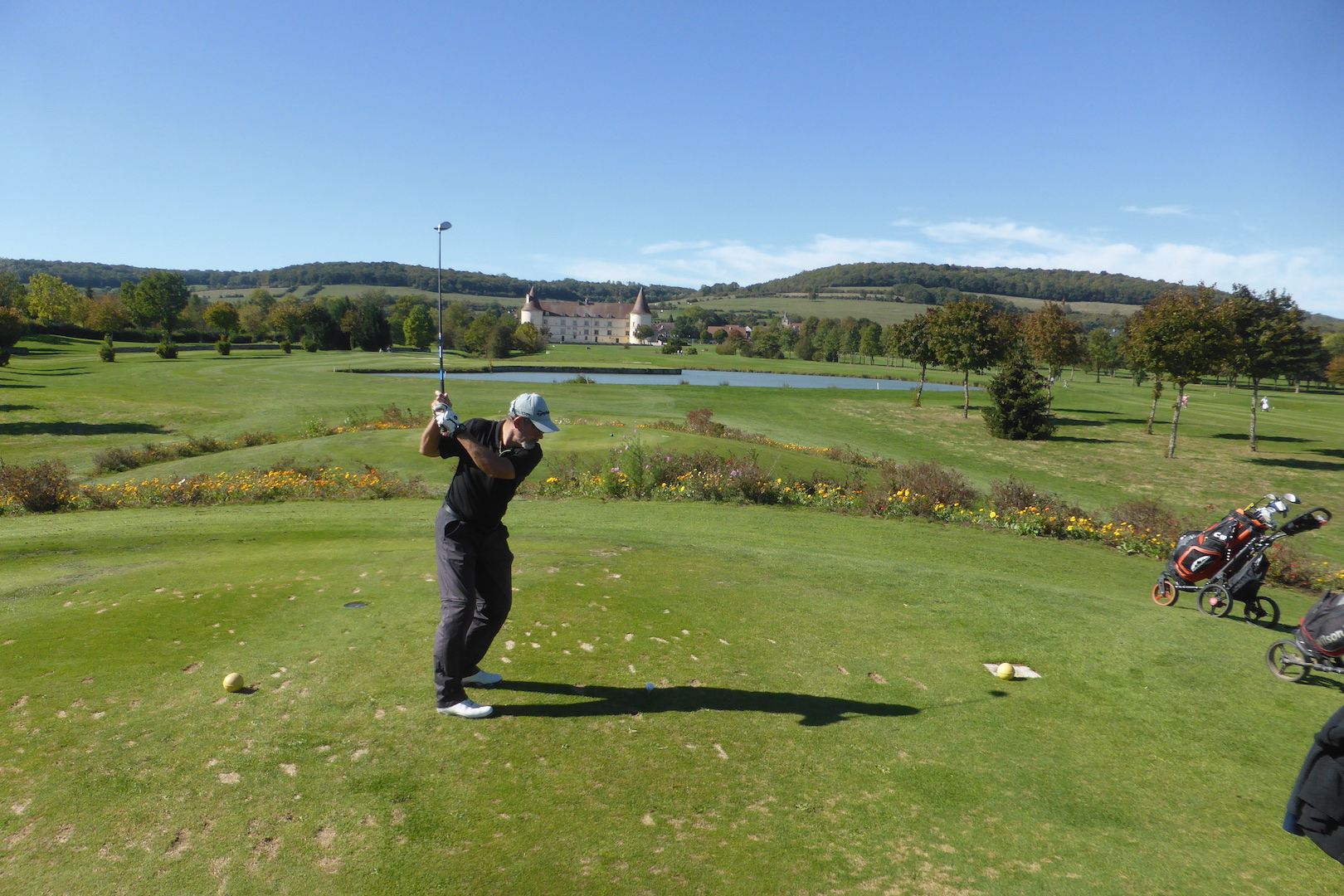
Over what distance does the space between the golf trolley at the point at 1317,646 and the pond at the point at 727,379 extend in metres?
73.3

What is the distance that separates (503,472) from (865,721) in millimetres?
3679

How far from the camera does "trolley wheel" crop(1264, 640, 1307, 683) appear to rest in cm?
725

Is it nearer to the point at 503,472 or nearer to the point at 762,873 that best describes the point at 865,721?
the point at 762,873

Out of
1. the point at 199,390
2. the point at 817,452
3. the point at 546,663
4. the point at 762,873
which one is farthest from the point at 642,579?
the point at 199,390

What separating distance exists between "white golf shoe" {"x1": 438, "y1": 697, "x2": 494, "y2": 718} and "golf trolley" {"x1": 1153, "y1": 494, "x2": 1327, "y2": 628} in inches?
383

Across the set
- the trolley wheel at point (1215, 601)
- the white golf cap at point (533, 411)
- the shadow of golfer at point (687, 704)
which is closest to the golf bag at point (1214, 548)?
the trolley wheel at point (1215, 601)

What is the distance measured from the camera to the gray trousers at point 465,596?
547 centimetres

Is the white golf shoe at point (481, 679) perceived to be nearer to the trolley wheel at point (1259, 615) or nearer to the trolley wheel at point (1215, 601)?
the trolley wheel at point (1215, 601)

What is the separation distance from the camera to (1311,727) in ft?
20.2

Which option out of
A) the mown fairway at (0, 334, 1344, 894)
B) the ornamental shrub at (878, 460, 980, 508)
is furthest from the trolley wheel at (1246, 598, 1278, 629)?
the ornamental shrub at (878, 460, 980, 508)

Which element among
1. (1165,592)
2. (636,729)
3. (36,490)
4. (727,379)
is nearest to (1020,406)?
(1165,592)

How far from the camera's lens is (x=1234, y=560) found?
9.60m

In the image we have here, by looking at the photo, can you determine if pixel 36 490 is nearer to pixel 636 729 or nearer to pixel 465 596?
pixel 465 596

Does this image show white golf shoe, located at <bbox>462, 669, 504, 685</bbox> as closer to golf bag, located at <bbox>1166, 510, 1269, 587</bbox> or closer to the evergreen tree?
golf bag, located at <bbox>1166, 510, 1269, 587</bbox>
